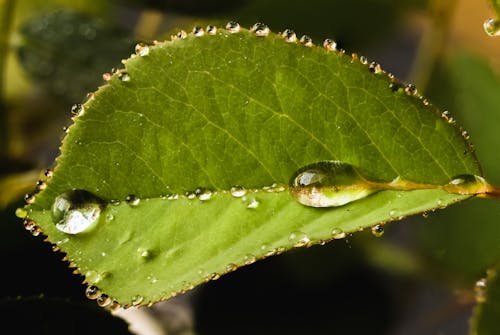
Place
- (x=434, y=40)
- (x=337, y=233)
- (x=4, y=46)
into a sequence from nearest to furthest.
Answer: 1. (x=337, y=233)
2. (x=4, y=46)
3. (x=434, y=40)

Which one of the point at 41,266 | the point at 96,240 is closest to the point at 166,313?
the point at 41,266

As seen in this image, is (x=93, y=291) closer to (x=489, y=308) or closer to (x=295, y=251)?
(x=489, y=308)

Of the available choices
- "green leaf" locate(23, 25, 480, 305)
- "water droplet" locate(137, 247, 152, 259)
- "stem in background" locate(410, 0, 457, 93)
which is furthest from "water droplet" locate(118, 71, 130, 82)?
"stem in background" locate(410, 0, 457, 93)

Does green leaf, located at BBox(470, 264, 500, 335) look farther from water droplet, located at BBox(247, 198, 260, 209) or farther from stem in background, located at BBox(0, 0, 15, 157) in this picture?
stem in background, located at BBox(0, 0, 15, 157)

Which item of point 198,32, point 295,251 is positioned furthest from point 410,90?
point 295,251

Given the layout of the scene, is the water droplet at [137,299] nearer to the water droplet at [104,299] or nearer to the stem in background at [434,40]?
the water droplet at [104,299]
